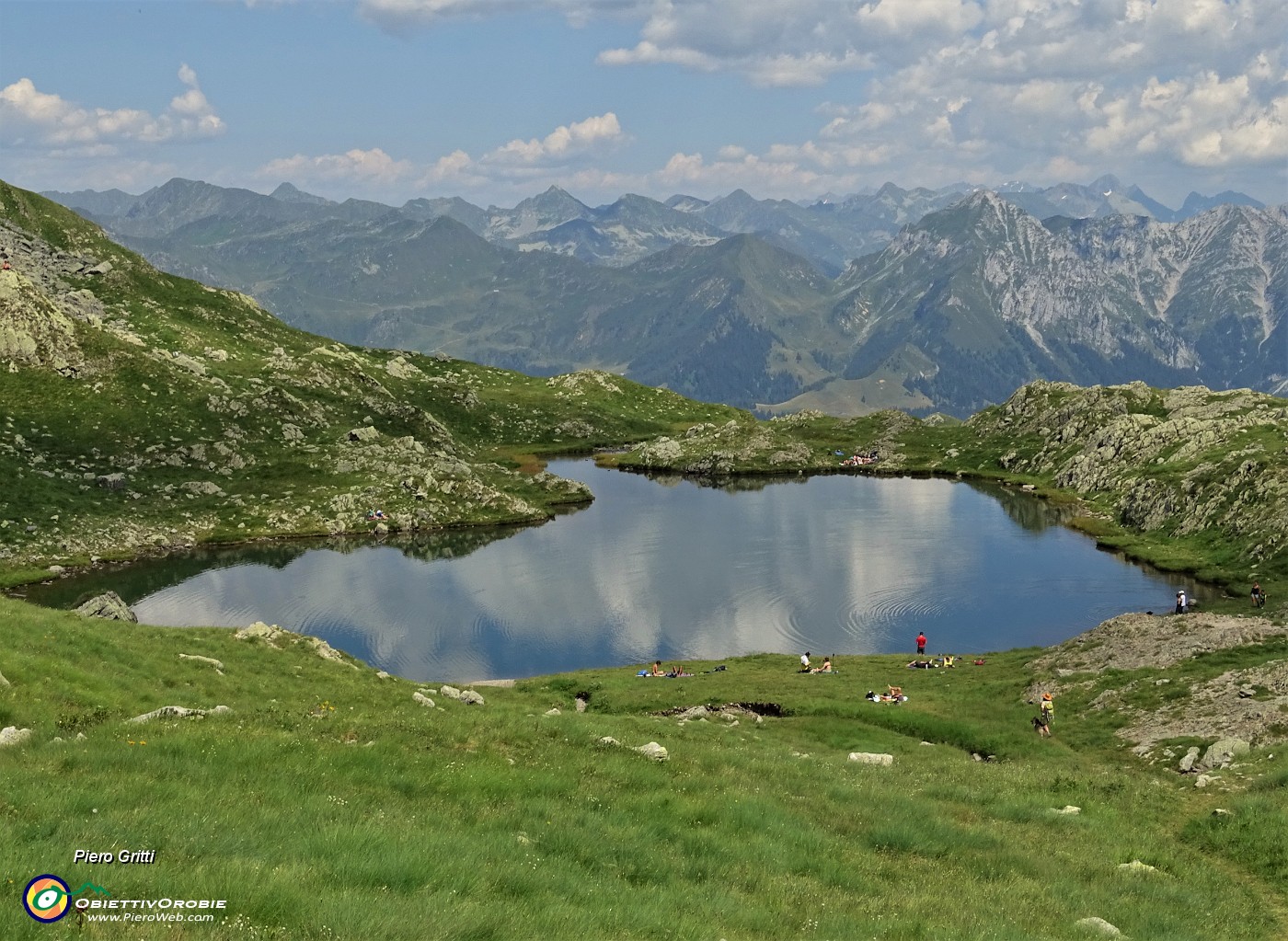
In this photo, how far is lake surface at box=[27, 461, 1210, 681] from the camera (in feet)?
314

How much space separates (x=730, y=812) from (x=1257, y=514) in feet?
396

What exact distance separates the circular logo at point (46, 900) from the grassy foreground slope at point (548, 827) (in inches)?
4.9

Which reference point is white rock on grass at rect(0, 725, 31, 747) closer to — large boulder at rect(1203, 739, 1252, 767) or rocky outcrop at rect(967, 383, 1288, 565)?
large boulder at rect(1203, 739, 1252, 767)

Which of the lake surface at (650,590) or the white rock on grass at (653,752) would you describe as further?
the lake surface at (650,590)

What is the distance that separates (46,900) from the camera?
1083cm

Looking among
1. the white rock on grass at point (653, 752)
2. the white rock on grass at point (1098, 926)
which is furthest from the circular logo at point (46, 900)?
the white rock on grass at point (653, 752)

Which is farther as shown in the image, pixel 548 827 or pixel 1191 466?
pixel 1191 466

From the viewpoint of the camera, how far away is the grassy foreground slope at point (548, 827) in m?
13.5

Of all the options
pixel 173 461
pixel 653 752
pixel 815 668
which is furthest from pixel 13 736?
pixel 173 461

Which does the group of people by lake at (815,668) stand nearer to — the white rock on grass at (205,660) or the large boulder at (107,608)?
the white rock on grass at (205,660)

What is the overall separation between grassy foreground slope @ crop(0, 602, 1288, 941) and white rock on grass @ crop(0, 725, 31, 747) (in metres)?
0.33

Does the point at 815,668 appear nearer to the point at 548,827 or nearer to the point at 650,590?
the point at 650,590

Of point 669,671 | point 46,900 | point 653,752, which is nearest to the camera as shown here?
point 46,900

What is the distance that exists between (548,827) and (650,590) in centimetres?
9881
